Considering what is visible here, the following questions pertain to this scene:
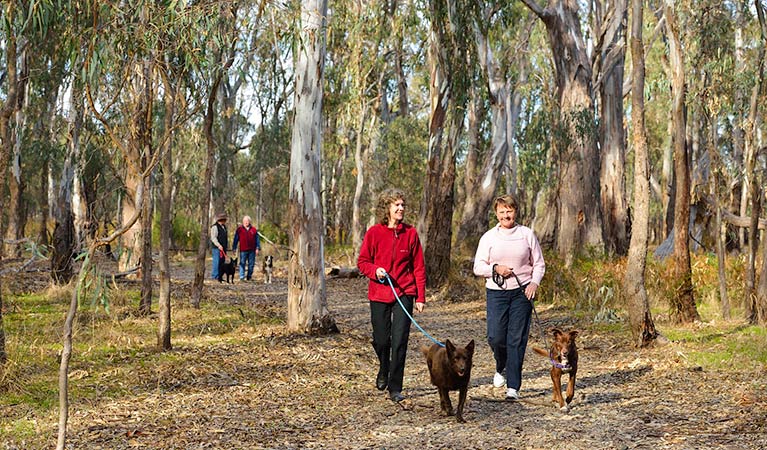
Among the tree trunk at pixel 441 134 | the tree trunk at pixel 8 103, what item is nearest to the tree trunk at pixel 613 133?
the tree trunk at pixel 441 134

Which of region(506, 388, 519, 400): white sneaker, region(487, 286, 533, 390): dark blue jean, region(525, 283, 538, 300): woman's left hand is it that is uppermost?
region(525, 283, 538, 300): woman's left hand

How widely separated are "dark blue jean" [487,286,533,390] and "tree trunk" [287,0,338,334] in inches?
144

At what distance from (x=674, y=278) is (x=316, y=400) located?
239 inches

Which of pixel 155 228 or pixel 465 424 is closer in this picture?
pixel 465 424

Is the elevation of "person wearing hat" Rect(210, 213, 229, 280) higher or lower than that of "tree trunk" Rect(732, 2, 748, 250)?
lower

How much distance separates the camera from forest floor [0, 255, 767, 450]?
230 inches

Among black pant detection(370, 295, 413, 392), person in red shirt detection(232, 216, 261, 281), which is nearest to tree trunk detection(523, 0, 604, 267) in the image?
person in red shirt detection(232, 216, 261, 281)

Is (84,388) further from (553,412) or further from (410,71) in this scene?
(410,71)

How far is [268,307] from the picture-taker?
13.9 metres

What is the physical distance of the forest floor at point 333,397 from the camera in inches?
230

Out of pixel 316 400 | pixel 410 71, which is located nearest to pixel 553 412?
pixel 316 400

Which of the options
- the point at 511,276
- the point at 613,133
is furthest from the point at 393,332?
the point at 613,133

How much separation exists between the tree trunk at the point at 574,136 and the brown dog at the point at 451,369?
12.5 m

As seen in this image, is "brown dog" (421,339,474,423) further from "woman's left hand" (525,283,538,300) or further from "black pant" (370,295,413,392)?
"woman's left hand" (525,283,538,300)
